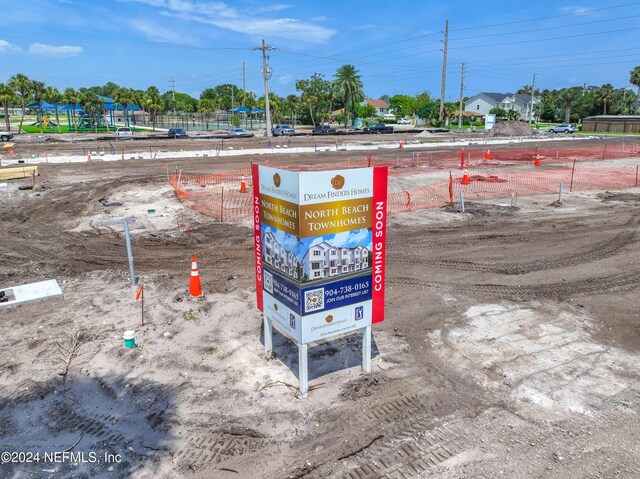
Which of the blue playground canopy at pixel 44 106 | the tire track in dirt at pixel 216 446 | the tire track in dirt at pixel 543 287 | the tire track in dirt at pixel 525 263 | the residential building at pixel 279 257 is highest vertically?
the blue playground canopy at pixel 44 106

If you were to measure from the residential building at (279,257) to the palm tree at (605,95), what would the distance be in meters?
119

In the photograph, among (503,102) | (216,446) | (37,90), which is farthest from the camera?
(503,102)

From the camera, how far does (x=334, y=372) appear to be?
24.0 ft

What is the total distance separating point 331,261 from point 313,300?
572 millimetres

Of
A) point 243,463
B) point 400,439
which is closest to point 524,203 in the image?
point 400,439

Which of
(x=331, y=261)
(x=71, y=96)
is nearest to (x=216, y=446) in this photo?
(x=331, y=261)

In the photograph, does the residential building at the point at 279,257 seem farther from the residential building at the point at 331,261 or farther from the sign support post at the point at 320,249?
the residential building at the point at 331,261

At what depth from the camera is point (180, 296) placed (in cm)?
1023

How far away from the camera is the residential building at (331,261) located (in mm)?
6137

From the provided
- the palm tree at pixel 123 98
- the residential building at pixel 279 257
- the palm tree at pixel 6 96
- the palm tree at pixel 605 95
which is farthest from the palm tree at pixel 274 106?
the residential building at pixel 279 257

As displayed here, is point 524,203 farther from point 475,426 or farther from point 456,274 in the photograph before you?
point 475,426

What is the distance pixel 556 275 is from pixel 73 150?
42.7m

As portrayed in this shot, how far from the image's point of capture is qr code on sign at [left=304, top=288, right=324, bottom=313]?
6.28 meters

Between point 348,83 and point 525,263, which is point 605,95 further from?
point 525,263
